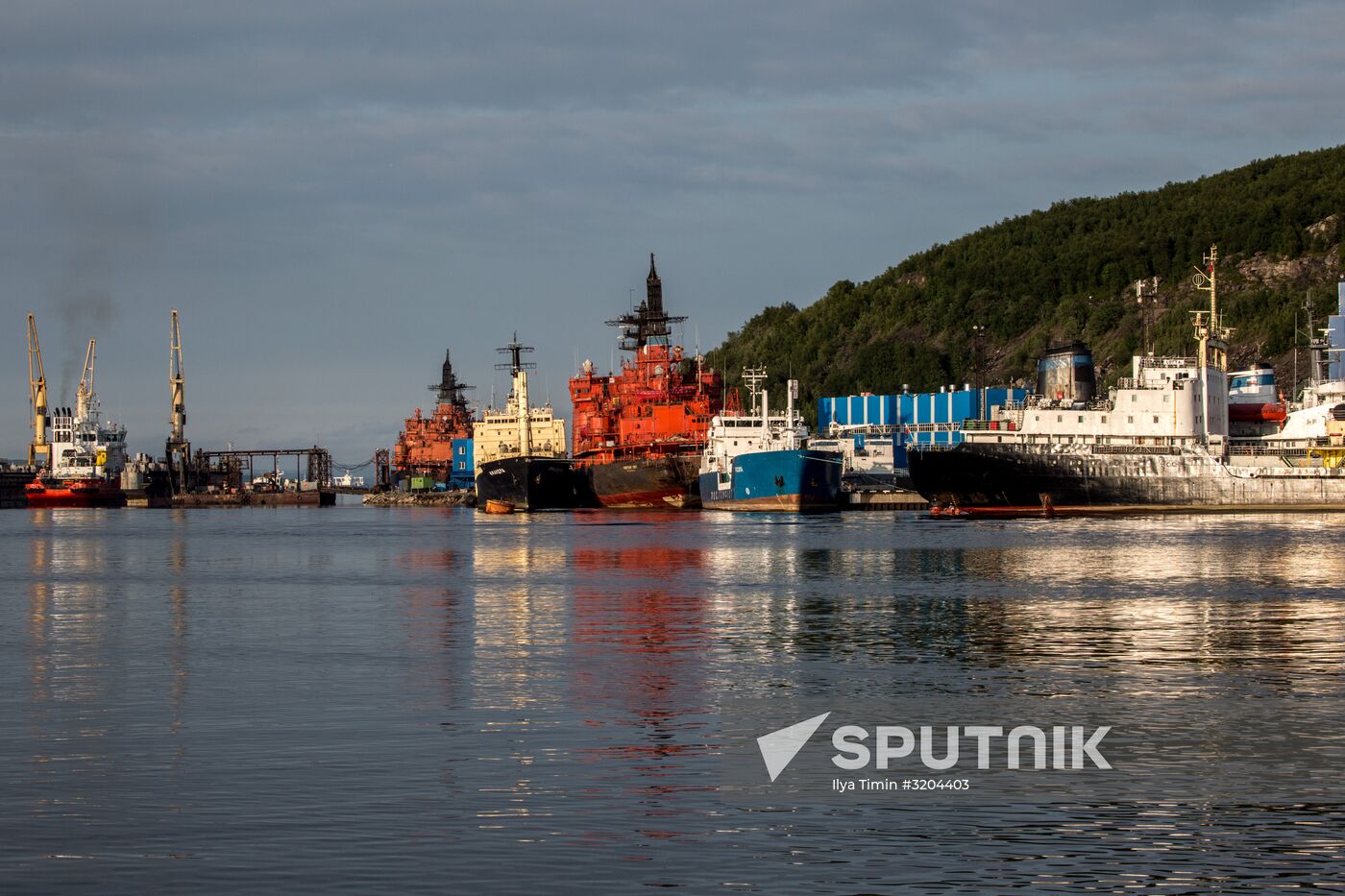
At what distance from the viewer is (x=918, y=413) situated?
191125 mm

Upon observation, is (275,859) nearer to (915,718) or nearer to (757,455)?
(915,718)

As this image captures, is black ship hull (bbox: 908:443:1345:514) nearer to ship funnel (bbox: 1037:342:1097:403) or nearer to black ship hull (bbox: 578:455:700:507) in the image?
ship funnel (bbox: 1037:342:1097:403)

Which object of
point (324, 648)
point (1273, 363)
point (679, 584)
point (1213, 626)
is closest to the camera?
point (324, 648)

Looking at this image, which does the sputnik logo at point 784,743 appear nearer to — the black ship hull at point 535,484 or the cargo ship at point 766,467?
the cargo ship at point 766,467

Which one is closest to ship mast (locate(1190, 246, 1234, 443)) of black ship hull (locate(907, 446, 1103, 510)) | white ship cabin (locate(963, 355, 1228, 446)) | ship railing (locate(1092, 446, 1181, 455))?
white ship cabin (locate(963, 355, 1228, 446))

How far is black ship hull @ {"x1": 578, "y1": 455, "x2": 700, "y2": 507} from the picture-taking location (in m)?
149

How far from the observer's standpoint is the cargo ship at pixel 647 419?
492 ft

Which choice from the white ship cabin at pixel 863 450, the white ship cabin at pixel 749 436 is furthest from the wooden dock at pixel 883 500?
the white ship cabin at pixel 749 436

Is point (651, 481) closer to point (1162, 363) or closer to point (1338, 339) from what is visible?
point (1162, 363)

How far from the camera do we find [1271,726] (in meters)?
23.9

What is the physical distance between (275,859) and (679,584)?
37370 mm

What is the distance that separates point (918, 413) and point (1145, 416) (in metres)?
84.7

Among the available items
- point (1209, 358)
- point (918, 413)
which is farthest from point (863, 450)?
point (1209, 358)

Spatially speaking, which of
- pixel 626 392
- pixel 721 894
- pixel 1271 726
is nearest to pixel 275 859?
pixel 721 894
